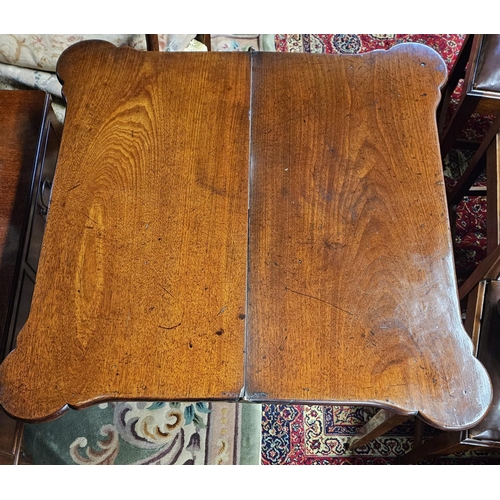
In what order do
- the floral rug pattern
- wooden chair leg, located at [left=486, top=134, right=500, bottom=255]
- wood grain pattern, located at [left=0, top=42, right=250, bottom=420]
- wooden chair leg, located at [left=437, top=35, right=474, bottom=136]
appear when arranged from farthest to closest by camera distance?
wooden chair leg, located at [left=437, top=35, right=474, bottom=136] < the floral rug pattern < wooden chair leg, located at [left=486, top=134, right=500, bottom=255] < wood grain pattern, located at [left=0, top=42, right=250, bottom=420]

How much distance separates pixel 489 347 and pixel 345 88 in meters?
0.60

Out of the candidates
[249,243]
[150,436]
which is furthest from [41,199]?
[150,436]

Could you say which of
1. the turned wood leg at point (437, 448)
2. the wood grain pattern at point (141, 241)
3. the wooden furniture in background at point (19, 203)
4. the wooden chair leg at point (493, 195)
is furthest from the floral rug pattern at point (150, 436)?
the wooden chair leg at point (493, 195)

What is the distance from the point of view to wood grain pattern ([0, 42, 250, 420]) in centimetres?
68

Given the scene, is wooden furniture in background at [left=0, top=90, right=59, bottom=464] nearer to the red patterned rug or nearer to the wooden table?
the wooden table

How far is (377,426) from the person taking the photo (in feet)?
3.40

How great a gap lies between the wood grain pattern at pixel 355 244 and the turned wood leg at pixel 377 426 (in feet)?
0.66

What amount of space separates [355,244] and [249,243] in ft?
0.56

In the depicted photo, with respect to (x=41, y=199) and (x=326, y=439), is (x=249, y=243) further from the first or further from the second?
(x=326, y=439)

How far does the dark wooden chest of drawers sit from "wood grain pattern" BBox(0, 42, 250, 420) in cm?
20

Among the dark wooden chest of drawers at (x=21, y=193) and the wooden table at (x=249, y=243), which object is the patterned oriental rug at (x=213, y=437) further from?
the wooden table at (x=249, y=243)

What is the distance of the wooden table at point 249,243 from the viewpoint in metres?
0.68

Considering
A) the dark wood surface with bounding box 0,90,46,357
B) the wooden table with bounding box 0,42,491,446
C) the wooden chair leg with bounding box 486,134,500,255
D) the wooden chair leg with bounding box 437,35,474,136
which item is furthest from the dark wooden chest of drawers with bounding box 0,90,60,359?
the wooden chair leg with bounding box 437,35,474,136

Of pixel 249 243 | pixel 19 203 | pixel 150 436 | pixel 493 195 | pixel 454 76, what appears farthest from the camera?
pixel 454 76
